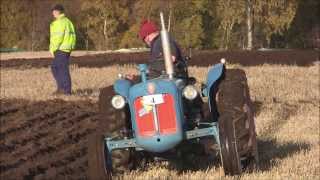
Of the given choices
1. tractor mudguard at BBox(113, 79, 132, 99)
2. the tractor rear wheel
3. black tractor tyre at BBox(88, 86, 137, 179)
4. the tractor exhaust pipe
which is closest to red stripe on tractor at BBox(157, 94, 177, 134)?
the tractor exhaust pipe

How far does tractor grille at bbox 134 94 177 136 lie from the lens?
6730 mm

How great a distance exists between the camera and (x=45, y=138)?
929 centimetres

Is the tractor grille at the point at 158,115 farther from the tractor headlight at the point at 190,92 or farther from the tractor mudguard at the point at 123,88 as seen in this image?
the tractor mudguard at the point at 123,88

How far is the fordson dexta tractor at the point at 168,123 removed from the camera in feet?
22.1

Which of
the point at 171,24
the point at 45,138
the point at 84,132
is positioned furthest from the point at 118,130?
the point at 171,24

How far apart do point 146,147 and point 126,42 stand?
5650 centimetres

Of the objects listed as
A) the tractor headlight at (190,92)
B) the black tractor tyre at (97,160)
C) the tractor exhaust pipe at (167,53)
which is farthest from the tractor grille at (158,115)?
the black tractor tyre at (97,160)

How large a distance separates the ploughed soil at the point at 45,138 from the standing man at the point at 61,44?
3.71 ft

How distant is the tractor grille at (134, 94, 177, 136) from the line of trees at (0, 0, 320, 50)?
147 feet

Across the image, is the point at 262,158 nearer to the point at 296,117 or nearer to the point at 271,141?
the point at 271,141

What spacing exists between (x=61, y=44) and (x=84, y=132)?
399cm

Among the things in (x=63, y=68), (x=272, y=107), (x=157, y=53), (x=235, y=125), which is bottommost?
(x=272, y=107)

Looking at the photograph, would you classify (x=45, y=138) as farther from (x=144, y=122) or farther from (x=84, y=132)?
(x=144, y=122)

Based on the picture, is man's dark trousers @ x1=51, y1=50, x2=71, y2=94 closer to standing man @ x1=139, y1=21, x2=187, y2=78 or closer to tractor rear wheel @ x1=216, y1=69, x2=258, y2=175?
tractor rear wheel @ x1=216, y1=69, x2=258, y2=175
